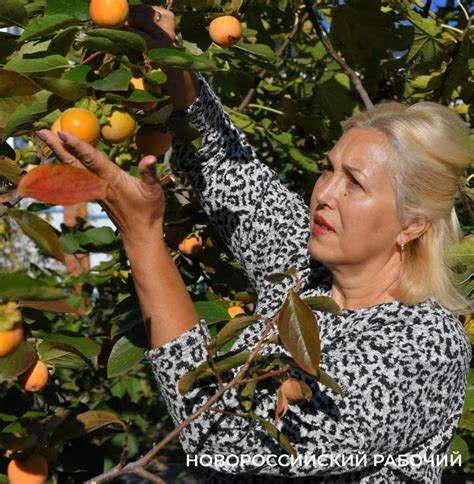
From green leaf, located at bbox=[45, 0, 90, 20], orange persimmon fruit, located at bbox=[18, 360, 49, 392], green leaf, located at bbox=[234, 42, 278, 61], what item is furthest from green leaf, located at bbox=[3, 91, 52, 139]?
green leaf, located at bbox=[234, 42, 278, 61]

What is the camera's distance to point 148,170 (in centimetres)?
113

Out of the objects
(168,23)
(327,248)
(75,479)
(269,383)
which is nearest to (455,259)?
(327,248)

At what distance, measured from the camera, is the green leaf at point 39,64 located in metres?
1.15

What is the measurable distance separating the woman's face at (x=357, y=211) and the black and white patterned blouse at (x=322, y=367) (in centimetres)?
12

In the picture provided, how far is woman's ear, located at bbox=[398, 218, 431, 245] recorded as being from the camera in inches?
Result: 69.1

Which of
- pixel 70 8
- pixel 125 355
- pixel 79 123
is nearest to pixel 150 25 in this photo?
pixel 70 8

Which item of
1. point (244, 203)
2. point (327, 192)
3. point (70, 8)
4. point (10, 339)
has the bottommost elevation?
point (244, 203)

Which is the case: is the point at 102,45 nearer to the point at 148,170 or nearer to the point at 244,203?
the point at 148,170

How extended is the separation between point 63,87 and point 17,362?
368mm

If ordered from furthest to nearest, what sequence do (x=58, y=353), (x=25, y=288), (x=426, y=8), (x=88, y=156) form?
(x=426, y=8) → (x=58, y=353) → (x=88, y=156) → (x=25, y=288)

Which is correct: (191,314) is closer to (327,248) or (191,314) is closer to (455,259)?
(327,248)

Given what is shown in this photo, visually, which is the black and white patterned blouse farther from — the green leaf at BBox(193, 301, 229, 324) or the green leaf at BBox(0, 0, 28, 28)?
the green leaf at BBox(0, 0, 28, 28)

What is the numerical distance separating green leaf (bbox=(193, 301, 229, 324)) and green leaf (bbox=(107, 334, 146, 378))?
11cm

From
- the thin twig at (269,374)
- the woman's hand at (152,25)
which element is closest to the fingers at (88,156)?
the woman's hand at (152,25)
